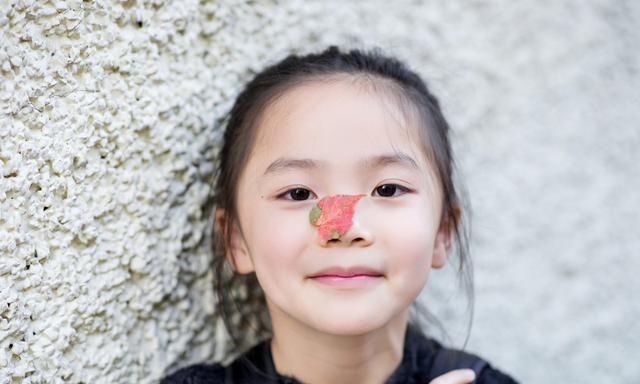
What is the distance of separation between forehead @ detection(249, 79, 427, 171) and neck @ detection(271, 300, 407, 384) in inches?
11.3

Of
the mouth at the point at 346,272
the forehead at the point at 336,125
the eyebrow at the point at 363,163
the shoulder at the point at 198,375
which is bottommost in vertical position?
the shoulder at the point at 198,375

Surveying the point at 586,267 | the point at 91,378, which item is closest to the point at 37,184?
the point at 91,378

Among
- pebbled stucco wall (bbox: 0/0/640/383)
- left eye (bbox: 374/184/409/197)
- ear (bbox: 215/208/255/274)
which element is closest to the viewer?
pebbled stucco wall (bbox: 0/0/640/383)

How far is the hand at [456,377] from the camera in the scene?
120cm

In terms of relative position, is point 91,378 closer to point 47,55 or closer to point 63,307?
point 63,307

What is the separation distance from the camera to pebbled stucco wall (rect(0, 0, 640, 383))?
1.04 meters

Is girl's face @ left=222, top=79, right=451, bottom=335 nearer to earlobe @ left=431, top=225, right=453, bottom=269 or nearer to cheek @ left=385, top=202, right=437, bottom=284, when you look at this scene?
cheek @ left=385, top=202, right=437, bottom=284

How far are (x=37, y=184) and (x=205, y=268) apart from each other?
0.37 metres

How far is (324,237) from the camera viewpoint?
108 cm

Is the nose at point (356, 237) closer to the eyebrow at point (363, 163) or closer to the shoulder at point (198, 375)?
the eyebrow at point (363, 163)

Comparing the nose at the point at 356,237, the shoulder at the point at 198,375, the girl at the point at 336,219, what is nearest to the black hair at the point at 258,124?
the girl at the point at 336,219

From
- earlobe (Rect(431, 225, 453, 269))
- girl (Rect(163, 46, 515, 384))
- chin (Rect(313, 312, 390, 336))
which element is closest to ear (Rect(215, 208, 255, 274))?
girl (Rect(163, 46, 515, 384))

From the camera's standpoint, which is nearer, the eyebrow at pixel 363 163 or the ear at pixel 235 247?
the eyebrow at pixel 363 163

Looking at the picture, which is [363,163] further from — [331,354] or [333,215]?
[331,354]
